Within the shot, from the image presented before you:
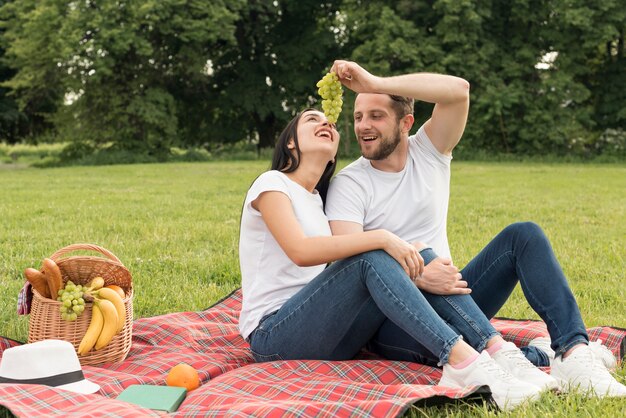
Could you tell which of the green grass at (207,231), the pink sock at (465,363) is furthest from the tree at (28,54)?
the pink sock at (465,363)

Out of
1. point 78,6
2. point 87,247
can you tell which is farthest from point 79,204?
point 78,6

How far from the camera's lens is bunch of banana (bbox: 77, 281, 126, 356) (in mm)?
3578

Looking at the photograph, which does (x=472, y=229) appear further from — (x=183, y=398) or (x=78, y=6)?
(x=78, y=6)

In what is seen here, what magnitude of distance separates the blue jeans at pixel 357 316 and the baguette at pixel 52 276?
3.47 feet

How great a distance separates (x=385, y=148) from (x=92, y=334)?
5.80 ft

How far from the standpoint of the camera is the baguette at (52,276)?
3.63 meters

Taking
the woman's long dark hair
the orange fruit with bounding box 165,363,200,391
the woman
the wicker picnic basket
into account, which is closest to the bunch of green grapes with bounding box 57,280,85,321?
the wicker picnic basket

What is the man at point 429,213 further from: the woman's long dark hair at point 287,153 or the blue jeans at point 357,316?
the woman's long dark hair at point 287,153

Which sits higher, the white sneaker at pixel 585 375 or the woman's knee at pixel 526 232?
the woman's knee at pixel 526 232

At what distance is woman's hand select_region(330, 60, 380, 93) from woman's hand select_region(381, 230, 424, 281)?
76 centimetres

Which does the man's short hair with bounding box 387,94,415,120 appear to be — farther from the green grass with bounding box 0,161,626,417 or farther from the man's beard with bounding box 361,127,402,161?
the green grass with bounding box 0,161,626,417

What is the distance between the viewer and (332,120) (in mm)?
3621

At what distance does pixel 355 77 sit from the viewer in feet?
11.5

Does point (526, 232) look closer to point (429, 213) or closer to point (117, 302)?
point (429, 213)
